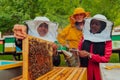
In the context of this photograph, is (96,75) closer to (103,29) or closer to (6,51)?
(103,29)

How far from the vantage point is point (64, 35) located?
529cm

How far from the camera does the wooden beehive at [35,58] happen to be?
2482mm

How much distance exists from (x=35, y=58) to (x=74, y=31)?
2.38 metres

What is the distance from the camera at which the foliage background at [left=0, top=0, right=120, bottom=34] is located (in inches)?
464

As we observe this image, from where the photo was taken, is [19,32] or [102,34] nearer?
[19,32]

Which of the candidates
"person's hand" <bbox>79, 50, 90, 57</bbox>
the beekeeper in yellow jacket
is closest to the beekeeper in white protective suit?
"person's hand" <bbox>79, 50, 90, 57</bbox>

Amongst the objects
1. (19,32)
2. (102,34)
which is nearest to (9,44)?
(102,34)

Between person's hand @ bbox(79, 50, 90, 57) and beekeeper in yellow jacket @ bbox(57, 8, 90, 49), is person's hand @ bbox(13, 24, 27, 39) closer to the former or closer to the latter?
person's hand @ bbox(79, 50, 90, 57)

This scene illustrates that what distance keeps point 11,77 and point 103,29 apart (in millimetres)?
1765

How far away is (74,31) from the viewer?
16.7ft

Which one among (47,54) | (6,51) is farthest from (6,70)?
(6,51)

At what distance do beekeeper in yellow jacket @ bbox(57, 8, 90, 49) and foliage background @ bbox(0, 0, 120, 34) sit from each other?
5.60m

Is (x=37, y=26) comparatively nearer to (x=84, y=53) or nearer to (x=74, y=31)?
(x=84, y=53)

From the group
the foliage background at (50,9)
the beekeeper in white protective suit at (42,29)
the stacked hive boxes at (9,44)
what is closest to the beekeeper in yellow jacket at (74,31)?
the beekeeper in white protective suit at (42,29)
